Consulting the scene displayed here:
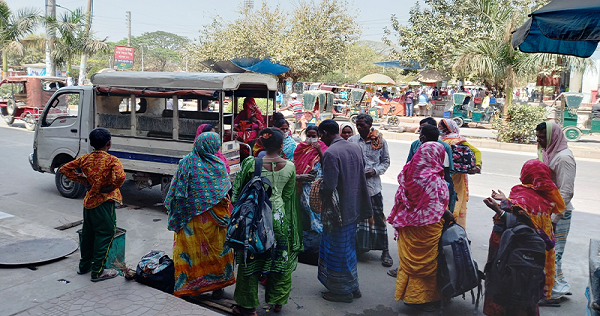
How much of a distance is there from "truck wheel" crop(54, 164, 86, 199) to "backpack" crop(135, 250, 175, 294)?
421 cm

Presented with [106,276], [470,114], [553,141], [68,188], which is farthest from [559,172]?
[470,114]

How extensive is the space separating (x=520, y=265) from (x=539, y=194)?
67 cm

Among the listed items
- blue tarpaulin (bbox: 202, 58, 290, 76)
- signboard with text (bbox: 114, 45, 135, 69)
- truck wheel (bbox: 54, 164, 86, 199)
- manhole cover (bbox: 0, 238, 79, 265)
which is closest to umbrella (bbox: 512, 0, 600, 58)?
manhole cover (bbox: 0, 238, 79, 265)

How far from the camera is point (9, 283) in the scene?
429 cm

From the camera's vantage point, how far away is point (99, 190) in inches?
162

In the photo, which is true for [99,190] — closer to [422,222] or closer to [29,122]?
[422,222]

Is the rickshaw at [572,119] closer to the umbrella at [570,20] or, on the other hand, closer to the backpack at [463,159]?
the backpack at [463,159]

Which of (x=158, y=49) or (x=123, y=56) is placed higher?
(x=158, y=49)

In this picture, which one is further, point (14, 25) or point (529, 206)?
point (14, 25)

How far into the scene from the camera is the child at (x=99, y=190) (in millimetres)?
4117

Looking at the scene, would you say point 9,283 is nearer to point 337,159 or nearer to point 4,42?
point 337,159

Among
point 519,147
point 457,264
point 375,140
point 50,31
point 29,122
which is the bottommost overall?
point 457,264

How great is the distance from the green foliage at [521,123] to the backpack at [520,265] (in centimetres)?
1161

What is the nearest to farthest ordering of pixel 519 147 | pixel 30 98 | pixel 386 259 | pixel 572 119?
pixel 386 259 → pixel 519 147 → pixel 572 119 → pixel 30 98
